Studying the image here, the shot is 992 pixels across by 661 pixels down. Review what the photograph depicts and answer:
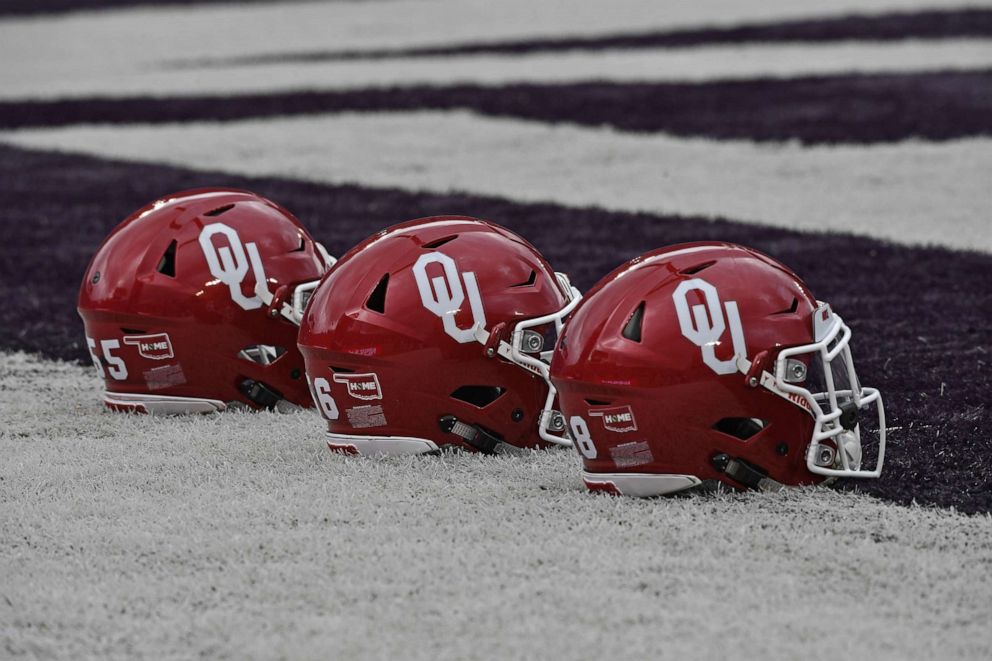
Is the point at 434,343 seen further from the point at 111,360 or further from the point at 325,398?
the point at 111,360

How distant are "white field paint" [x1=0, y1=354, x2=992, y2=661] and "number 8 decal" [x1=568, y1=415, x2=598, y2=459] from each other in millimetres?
105

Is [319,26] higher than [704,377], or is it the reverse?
[704,377]

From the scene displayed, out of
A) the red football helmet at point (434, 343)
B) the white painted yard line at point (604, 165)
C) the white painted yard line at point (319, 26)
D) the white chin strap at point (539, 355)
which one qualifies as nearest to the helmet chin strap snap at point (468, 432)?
the red football helmet at point (434, 343)

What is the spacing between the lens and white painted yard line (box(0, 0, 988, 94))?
14703mm


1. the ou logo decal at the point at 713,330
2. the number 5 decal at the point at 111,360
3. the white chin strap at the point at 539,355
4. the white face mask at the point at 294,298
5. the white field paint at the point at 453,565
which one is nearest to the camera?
the white field paint at the point at 453,565

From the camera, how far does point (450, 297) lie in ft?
11.5

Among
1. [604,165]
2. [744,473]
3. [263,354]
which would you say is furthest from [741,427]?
[604,165]

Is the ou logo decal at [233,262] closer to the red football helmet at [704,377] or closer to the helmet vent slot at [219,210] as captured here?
the helmet vent slot at [219,210]

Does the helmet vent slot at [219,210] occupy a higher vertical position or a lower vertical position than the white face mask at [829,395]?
higher

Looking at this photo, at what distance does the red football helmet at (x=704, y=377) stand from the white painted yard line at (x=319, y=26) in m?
10.4

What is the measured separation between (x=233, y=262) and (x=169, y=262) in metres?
0.18

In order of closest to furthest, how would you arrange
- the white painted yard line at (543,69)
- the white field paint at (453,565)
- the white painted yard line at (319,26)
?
the white field paint at (453,565) → the white painted yard line at (543,69) → the white painted yard line at (319,26)

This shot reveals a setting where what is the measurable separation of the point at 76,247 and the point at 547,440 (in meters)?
3.79

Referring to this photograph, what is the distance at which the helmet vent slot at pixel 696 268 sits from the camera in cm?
314
